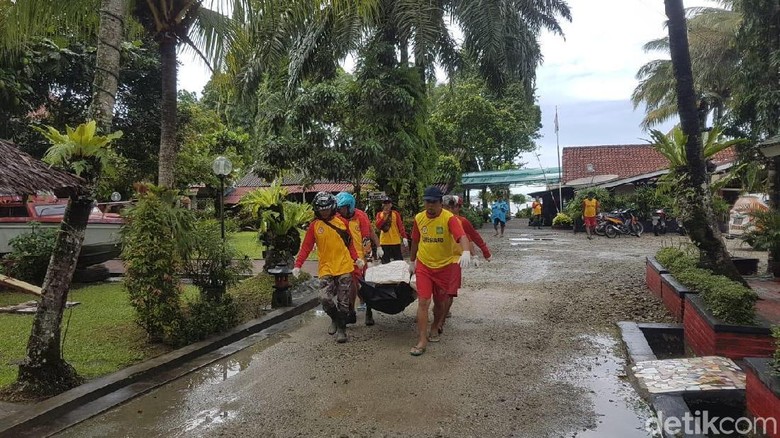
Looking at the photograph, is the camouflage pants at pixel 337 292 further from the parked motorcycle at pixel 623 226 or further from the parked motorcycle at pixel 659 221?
the parked motorcycle at pixel 659 221

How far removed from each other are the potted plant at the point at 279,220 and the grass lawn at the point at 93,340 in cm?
252

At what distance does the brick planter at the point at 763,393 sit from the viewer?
3274mm

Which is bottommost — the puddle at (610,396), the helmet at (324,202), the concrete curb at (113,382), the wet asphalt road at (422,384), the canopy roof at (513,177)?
the puddle at (610,396)

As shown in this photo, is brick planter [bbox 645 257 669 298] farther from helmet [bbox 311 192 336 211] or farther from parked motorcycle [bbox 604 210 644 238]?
parked motorcycle [bbox 604 210 644 238]

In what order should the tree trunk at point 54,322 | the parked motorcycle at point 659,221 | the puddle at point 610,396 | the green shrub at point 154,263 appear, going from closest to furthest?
the puddle at point 610,396 → the tree trunk at point 54,322 → the green shrub at point 154,263 → the parked motorcycle at point 659,221

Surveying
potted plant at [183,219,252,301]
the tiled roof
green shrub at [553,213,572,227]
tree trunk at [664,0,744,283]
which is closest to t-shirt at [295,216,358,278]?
potted plant at [183,219,252,301]

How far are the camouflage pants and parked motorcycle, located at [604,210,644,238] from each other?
57.9ft

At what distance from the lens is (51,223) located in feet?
38.0

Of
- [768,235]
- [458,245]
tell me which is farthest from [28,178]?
[768,235]

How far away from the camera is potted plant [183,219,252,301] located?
263 inches

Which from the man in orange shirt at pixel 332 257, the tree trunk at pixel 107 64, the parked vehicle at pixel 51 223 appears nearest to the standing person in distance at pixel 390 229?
the man in orange shirt at pixel 332 257

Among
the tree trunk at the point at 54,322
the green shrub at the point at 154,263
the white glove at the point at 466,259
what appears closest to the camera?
the tree trunk at the point at 54,322

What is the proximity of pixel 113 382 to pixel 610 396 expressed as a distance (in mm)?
4305

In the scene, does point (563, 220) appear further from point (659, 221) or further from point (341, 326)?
point (341, 326)
